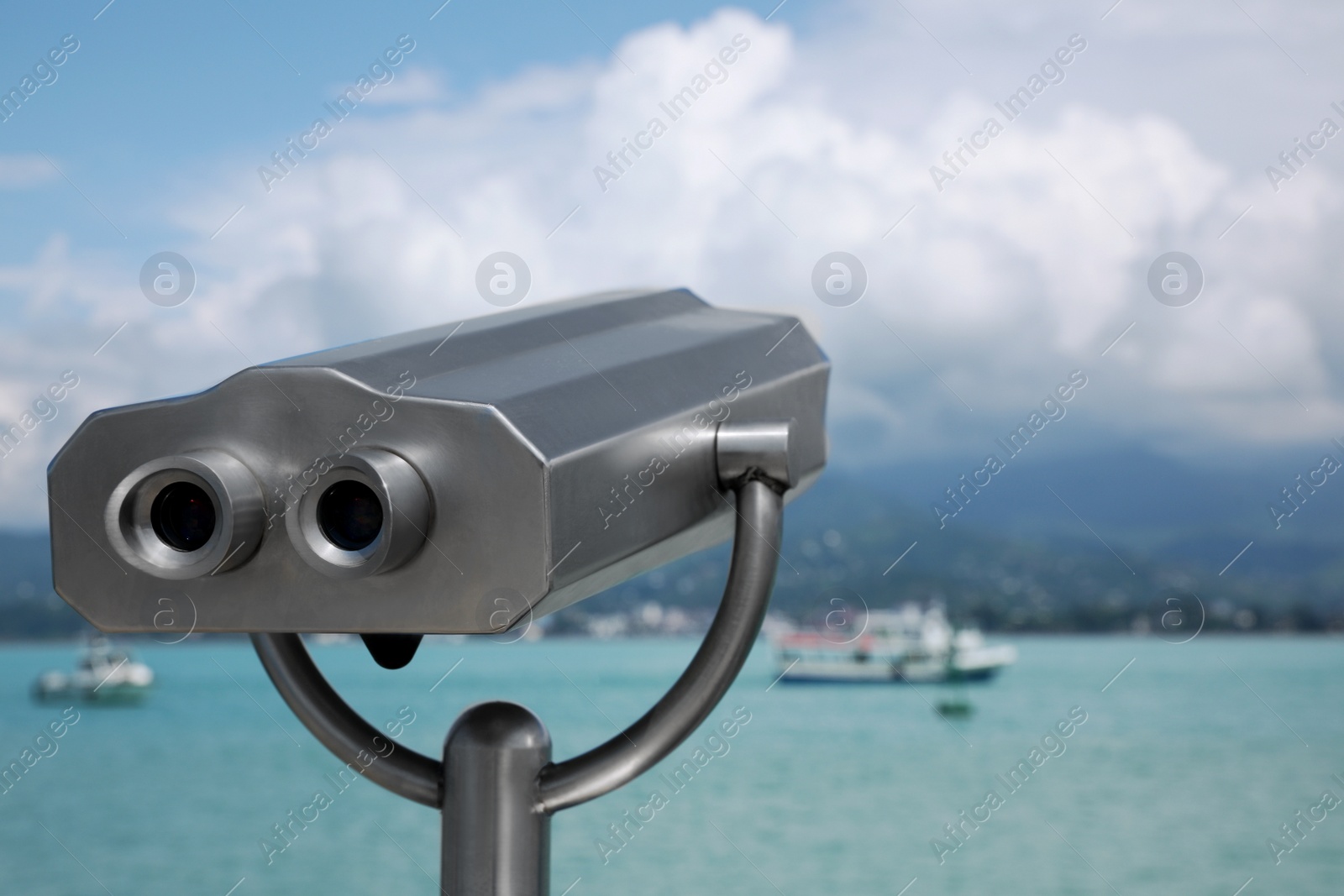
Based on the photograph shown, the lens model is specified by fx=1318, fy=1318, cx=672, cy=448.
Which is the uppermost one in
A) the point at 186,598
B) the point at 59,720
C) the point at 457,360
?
the point at 457,360

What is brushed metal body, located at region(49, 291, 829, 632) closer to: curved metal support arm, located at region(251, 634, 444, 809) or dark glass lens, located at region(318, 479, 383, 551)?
dark glass lens, located at region(318, 479, 383, 551)

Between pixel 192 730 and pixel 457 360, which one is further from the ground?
pixel 457 360

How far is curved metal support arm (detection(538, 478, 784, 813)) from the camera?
85 cm

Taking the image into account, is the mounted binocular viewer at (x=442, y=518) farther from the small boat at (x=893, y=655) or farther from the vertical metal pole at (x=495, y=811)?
the small boat at (x=893, y=655)

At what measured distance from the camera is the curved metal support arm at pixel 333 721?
889 mm

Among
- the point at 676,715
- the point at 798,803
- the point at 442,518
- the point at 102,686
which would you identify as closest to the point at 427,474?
the point at 442,518

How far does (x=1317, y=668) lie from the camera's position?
63.4m

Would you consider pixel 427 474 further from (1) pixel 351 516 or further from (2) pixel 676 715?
(2) pixel 676 715

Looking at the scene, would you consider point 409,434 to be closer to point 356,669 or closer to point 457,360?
point 457,360

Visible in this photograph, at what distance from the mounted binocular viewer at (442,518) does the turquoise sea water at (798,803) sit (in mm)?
12087

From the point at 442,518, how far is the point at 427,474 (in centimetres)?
2

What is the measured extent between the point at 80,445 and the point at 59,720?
69.7 inches

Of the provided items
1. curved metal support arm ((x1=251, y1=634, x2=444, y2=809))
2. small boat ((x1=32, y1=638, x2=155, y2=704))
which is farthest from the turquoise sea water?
curved metal support arm ((x1=251, y1=634, x2=444, y2=809))

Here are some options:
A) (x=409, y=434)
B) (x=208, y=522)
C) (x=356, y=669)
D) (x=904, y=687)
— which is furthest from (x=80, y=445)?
(x=356, y=669)
